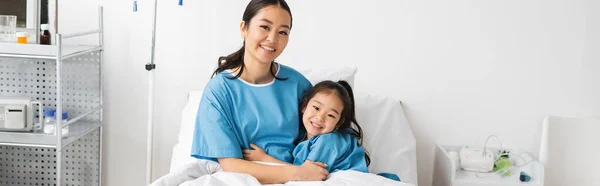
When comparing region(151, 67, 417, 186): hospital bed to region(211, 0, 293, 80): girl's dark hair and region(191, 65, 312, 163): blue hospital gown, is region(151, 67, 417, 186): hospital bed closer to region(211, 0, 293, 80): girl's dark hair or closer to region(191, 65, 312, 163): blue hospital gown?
region(191, 65, 312, 163): blue hospital gown

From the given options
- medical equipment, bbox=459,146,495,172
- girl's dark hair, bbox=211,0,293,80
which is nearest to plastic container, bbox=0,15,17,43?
girl's dark hair, bbox=211,0,293,80

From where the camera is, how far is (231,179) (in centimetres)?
209

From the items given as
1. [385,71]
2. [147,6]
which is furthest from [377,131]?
[147,6]

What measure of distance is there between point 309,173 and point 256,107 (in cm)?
28

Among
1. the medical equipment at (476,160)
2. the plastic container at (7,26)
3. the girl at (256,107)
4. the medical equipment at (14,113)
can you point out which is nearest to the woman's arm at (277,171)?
the girl at (256,107)

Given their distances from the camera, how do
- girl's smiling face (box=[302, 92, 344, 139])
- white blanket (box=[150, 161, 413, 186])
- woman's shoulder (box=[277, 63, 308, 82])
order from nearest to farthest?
white blanket (box=[150, 161, 413, 186])
girl's smiling face (box=[302, 92, 344, 139])
woman's shoulder (box=[277, 63, 308, 82])

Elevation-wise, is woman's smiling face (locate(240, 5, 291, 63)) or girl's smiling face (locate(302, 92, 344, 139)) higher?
woman's smiling face (locate(240, 5, 291, 63))

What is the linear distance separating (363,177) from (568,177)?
1.32 meters

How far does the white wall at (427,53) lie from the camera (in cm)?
307

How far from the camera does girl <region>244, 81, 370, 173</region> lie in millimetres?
2305

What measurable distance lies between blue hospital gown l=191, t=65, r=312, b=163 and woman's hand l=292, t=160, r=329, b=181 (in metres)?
0.15

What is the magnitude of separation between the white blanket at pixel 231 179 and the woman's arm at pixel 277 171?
3 centimetres

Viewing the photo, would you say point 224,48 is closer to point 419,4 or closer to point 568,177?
point 419,4

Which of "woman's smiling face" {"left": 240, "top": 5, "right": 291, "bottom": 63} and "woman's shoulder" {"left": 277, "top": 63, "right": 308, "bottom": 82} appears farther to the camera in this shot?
"woman's shoulder" {"left": 277, "top": 63, "right": 308, "bottom": 82}
